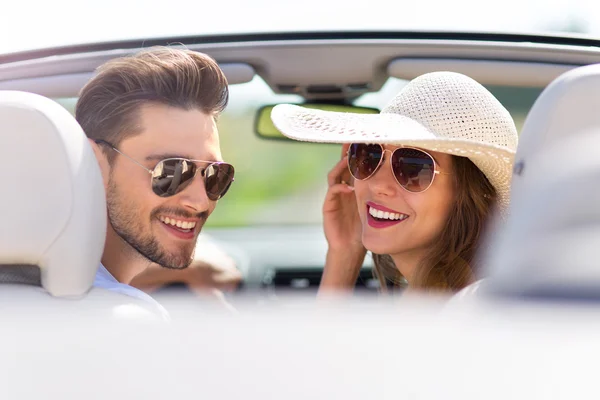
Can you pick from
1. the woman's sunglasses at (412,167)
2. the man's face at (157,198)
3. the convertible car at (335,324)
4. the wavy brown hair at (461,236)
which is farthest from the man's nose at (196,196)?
the convertible car at (335,324)

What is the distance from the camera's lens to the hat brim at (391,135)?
2408mm

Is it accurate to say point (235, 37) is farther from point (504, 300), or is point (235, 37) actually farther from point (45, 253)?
point (504, 300)

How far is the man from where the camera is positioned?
2.71 meters

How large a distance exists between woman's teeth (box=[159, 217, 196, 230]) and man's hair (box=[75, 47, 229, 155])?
0.30 m

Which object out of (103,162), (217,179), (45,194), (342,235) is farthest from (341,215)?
(45,194)

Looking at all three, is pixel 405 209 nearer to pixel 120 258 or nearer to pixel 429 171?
pixel 429 171

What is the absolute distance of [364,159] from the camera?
2.73 meters

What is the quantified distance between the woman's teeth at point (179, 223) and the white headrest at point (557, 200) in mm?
1461

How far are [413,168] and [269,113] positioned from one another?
1.15m

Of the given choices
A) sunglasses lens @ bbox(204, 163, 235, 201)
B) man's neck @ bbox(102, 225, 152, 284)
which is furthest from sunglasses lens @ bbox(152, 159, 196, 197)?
man's neck @ bbox(102, 225, 152, 284)

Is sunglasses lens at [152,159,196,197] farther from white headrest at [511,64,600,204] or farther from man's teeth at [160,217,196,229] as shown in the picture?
white headrest at [511,64,600,204]

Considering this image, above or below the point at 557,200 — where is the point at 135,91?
below

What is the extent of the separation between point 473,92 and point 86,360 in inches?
73.1

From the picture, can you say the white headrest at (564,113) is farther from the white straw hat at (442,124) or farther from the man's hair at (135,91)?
the man's hair at (135,91)
